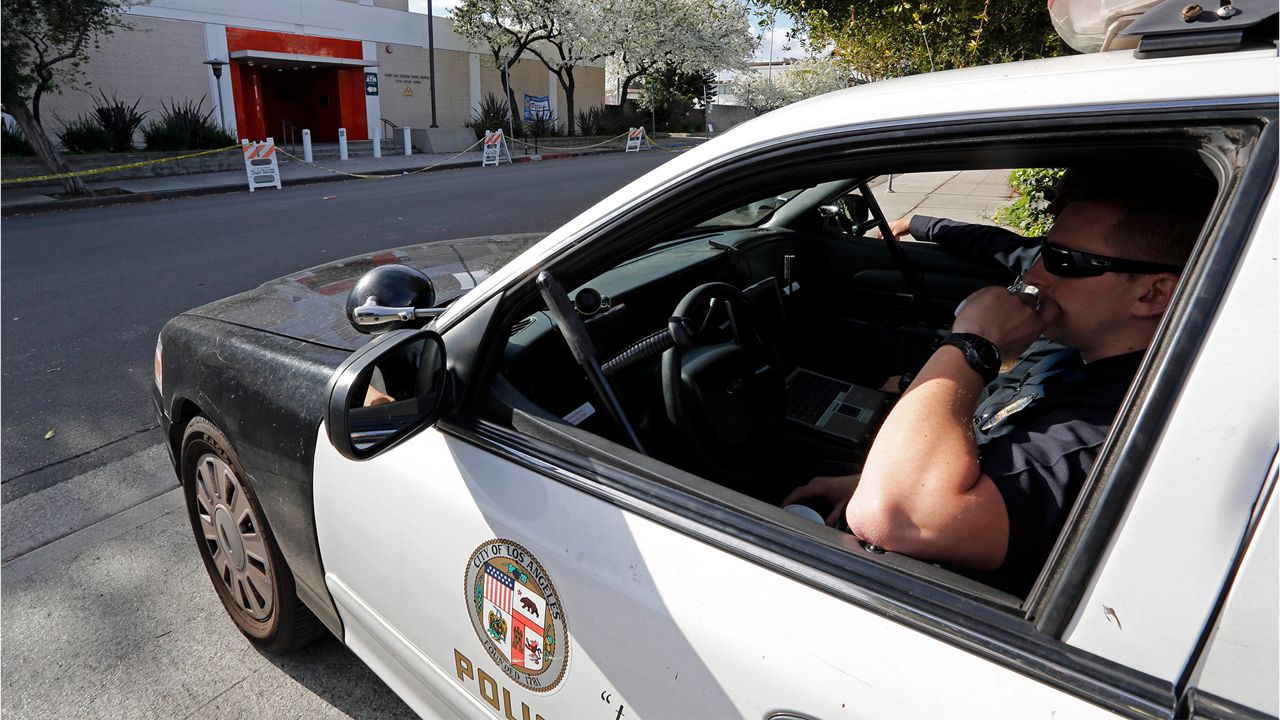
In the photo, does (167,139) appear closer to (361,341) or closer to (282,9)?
(282,9)

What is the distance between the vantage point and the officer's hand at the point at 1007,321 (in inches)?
52.2

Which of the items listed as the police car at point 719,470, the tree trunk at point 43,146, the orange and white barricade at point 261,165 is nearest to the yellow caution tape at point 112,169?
the tree trunk at point 43,146

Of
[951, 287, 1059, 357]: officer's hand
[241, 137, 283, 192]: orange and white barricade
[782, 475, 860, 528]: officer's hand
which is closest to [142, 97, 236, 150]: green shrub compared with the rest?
[241, 137, 283, 192]: orange and white barricade

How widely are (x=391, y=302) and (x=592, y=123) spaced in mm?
35228

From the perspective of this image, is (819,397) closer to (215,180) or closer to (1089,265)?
(1089,265)

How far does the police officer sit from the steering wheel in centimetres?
56

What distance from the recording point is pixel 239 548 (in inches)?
92.4

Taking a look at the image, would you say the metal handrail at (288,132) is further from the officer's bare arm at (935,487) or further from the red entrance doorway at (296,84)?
the officer's bare arm at (935,487)

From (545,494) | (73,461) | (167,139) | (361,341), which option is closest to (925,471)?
(545,494)

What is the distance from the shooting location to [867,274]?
376 centimetres

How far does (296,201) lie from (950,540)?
48.1ft

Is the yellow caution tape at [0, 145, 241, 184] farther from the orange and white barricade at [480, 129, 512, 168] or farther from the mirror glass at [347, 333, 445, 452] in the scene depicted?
the mirror glass at [347, 333, 445, 452]

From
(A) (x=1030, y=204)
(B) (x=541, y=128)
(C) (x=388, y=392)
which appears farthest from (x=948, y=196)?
(B) (x=541, y=128)

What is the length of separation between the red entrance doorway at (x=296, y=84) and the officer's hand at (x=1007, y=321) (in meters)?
28.5
